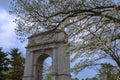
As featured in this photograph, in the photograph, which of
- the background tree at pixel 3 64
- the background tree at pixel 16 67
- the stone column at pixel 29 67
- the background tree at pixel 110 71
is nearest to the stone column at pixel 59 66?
the stone column at pixel 29 67

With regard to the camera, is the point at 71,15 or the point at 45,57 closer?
the point at 71,15

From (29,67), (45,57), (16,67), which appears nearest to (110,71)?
(45,57)

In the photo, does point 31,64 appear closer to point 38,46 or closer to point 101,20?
point 38,46

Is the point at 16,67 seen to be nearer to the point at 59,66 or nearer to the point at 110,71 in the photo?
the point at 59,66

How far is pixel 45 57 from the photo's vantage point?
909 inches

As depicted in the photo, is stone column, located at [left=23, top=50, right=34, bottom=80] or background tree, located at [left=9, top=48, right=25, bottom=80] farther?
background tree, located at [left=9, top=48, right=25, bottom=80]

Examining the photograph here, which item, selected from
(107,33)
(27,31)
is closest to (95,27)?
(107,33)

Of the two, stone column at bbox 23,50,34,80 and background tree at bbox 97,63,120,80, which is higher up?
stone column at bbox 23,50,34,80

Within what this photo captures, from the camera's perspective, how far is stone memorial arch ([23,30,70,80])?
19.7m

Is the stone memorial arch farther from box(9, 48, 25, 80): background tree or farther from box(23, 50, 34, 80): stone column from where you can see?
box(9, 48, 25, 80): background tree

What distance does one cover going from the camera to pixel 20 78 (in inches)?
1131

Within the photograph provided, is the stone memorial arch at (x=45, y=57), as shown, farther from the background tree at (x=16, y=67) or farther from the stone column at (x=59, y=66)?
the background tree at (x=16, y=67)

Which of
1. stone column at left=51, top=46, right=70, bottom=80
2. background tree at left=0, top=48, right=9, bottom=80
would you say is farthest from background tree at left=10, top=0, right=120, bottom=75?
background tree at left=0, top=48, right=9, bottom=80

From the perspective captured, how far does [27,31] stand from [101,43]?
3.11 metres
